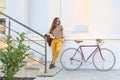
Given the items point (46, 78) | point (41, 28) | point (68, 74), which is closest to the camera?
point (46, 78)

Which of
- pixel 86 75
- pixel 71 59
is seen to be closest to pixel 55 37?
pixel 71 59

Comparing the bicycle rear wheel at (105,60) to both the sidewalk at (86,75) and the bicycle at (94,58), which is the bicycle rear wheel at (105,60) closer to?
the bicycle at (94,58)

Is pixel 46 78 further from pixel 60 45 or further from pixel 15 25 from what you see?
pixel 15 25

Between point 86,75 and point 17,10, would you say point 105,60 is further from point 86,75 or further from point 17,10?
point 17,10

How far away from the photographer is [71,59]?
1370 centimetres

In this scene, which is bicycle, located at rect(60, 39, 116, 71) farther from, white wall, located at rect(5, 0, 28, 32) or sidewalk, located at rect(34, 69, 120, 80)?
white wall, located at rect(5, 0, 28, 32)

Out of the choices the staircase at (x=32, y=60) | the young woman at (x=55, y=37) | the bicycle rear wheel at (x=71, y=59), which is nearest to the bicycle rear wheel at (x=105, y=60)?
the bicycle rear wheel at (x=71, y=59)

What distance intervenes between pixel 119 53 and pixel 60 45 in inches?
85.1

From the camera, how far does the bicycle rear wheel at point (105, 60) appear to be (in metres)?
13.5

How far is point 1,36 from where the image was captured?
46.4 ft

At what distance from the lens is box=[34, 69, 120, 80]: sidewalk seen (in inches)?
465

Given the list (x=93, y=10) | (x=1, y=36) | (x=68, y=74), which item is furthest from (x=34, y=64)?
(x=93, y=10)

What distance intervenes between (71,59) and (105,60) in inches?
47.4

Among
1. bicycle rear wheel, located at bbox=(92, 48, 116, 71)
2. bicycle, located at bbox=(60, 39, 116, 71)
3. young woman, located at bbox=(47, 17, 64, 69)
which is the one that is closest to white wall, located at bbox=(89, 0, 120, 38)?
bicycle, located at bbox=(60, 39, 116, 71)
